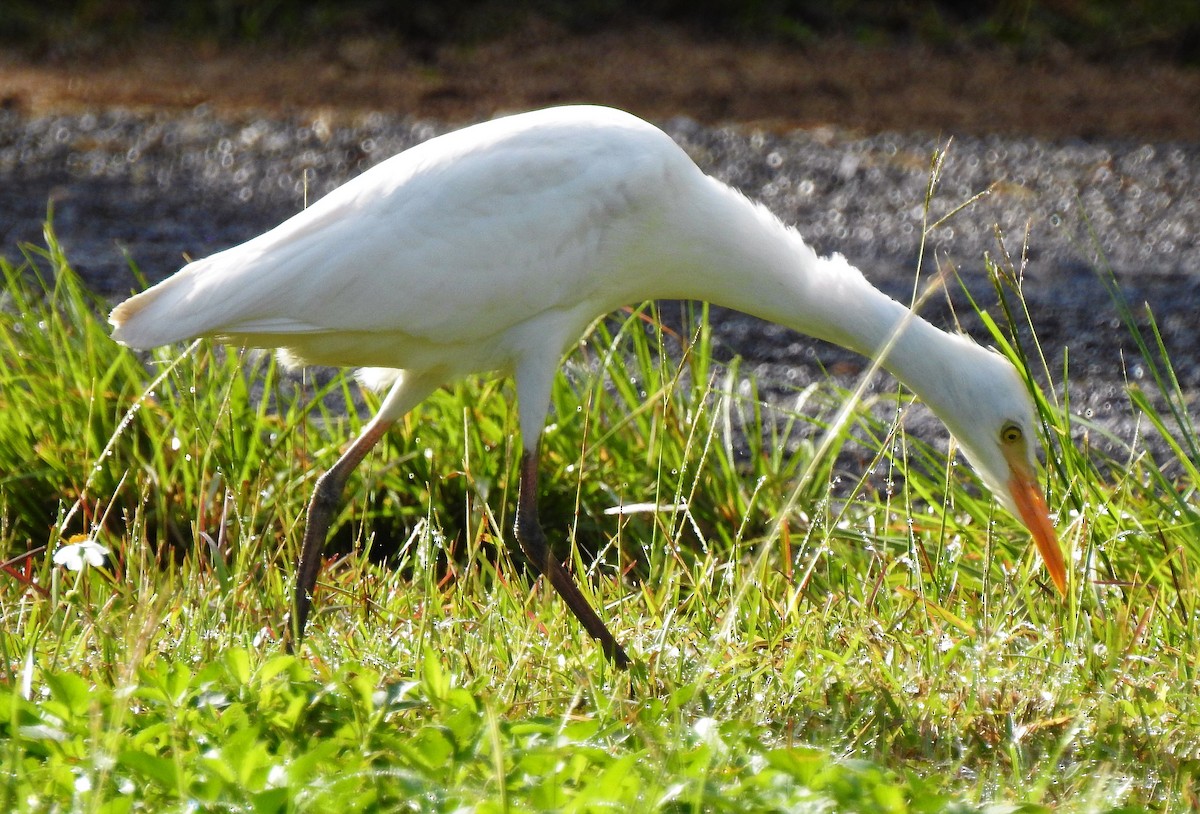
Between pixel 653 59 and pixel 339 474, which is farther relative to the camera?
pixel 653 59

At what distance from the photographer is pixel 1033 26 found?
11.1 m

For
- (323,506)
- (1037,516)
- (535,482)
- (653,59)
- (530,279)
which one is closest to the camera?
(1037,516)

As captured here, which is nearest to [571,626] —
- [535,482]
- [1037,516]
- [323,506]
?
[535,482]

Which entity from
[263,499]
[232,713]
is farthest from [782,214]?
[232,713]

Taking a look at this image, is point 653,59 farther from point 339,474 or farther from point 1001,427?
point 1001,427

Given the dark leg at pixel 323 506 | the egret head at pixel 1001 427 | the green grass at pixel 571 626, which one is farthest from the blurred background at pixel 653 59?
the egret head at pixel 1001 427

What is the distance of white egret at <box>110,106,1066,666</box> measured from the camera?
314 cm

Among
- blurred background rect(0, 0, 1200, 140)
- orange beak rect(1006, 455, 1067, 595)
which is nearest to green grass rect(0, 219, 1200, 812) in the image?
orange beak rect(1006, 455, 1067, 595)

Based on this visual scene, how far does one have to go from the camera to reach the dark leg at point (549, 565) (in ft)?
9.41

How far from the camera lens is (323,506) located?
3.50 m

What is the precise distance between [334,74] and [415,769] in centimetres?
874

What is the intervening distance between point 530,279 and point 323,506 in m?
0.75

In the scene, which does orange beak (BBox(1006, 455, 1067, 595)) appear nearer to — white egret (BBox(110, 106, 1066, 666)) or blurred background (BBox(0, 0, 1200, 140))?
white egret (BBox(110, 106, 1066, 666))

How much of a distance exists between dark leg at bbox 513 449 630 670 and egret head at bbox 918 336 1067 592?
0.88 meters
